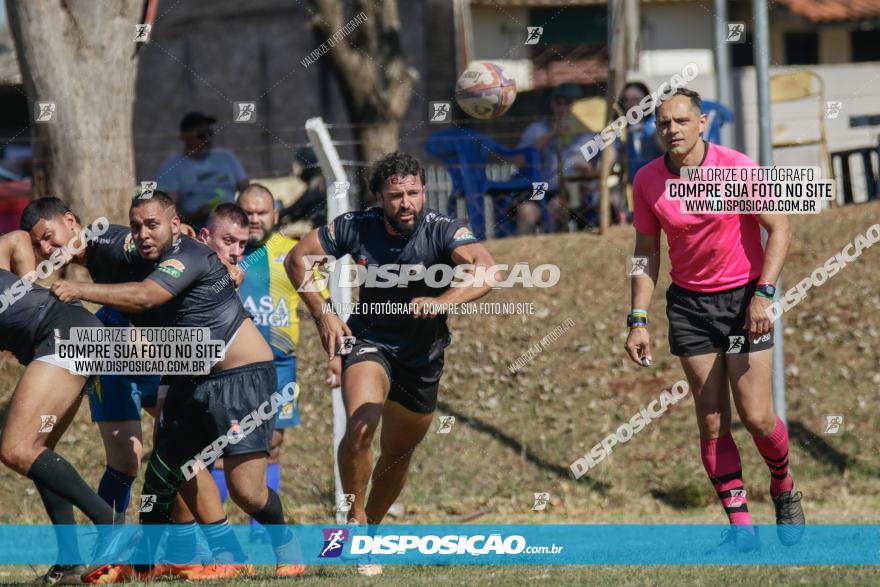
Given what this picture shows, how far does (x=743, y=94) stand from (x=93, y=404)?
10633 millimetres

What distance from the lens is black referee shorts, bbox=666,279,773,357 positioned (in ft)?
22.0

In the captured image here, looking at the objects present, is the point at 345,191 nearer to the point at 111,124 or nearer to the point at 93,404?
the point at 93,404

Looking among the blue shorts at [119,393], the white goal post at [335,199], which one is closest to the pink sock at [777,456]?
the white goal post at [335,199]

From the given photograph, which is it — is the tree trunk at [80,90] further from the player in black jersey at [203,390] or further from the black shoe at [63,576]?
the black shoe at [63,576]

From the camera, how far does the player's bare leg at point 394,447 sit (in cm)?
725

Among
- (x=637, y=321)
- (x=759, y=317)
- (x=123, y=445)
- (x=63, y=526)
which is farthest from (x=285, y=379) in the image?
(x=759, y=317)

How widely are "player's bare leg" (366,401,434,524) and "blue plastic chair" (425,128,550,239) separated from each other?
195 inches

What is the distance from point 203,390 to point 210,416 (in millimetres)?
144

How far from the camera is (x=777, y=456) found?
22.6ft

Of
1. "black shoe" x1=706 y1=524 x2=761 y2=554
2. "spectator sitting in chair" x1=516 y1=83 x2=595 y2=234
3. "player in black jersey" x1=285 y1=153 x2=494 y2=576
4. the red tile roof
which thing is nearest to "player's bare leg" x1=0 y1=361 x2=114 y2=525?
"player in black jersey" x1=285 y1=153 x2=494 y2=576

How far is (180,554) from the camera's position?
278 inches

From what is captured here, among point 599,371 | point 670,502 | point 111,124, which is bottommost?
point 670,502

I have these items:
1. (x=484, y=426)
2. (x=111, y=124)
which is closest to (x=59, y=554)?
(x=484, y=426)

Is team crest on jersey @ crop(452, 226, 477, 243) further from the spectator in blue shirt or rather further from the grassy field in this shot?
the spectator in blue shirt
